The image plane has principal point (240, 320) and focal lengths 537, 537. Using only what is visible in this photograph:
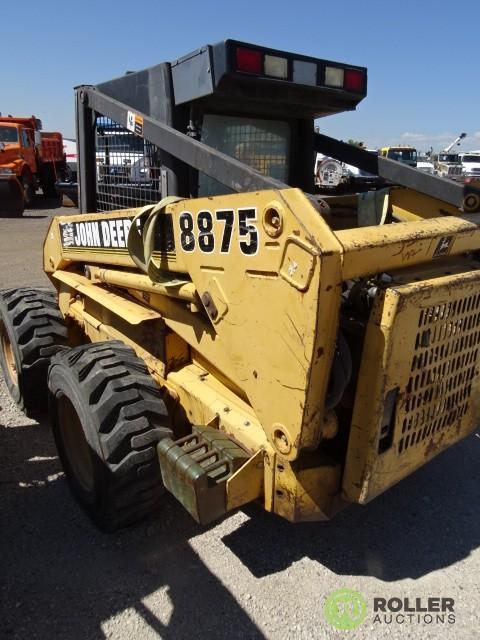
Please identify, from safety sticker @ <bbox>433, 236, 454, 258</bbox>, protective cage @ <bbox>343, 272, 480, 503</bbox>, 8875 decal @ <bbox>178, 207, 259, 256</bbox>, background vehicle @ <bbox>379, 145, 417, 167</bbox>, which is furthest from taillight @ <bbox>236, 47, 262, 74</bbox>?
background vehicle @ <bbox>379, 145, 417, 167</bbox>

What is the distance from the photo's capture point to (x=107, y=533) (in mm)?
2627

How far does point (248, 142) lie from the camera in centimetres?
309

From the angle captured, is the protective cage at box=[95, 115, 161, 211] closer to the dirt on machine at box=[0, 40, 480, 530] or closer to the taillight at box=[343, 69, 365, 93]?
the dirt on machine at box=[0, 40, 480, 530]

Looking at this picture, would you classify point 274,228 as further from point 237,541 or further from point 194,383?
point 237,541

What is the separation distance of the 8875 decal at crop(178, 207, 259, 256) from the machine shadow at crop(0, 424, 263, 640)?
4.80 ft

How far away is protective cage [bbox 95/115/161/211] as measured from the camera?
2.94 meters

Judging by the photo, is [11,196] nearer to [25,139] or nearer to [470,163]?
[25,139]

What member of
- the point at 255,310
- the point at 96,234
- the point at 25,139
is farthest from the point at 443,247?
the point at 25,139

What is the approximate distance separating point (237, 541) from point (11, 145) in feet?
56.6

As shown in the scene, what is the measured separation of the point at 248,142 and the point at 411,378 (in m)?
1.71

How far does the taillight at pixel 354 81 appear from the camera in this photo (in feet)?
9.60

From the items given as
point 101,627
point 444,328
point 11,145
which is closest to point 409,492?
point 444,328

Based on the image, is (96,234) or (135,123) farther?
(96,234)

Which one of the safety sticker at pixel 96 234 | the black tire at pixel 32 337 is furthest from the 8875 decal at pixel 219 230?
the black tire at pixel 32 337
